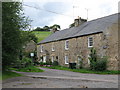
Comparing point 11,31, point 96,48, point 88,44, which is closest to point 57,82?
point 11,31

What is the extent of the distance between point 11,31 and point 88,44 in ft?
44.9

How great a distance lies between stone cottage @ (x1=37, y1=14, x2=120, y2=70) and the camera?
2159cm

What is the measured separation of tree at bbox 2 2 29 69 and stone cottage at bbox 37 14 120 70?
1170 centimetres

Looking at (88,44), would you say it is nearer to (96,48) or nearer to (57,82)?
(96,48)

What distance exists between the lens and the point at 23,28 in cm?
1538

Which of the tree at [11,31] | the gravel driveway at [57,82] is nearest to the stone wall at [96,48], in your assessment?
the gravel driveway at [57,82]

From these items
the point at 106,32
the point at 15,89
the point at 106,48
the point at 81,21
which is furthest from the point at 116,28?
the point at 15,89

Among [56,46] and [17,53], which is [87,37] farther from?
[17,53]

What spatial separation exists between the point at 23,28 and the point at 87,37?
39.3ft

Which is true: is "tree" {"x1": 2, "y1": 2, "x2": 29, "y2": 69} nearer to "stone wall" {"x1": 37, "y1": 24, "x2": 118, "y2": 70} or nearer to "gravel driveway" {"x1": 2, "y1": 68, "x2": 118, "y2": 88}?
"gravel driveway" {"x1": 2, "y1": 68, "x2": 118, "y2": 88}

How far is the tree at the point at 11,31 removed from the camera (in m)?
13.2

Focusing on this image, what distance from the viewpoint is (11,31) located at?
45.0ft

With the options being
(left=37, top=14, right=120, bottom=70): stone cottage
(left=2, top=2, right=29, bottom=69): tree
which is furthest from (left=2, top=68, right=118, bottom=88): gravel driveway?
(left=37, top=14, right=120, bottom=70): stone cottage

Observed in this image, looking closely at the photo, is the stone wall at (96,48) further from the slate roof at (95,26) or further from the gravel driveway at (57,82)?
the gravel driveway at (57,82)
